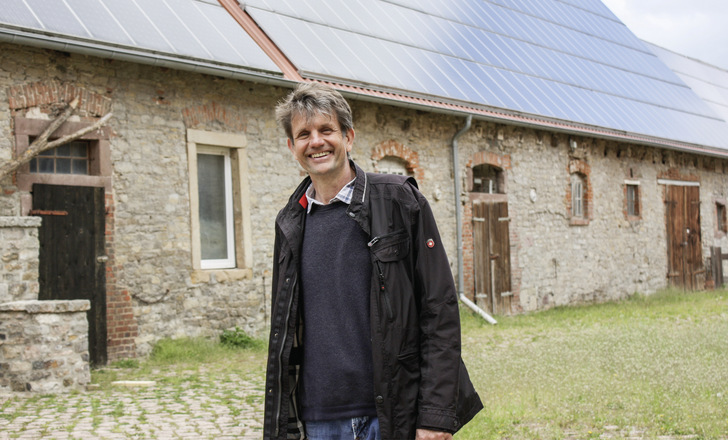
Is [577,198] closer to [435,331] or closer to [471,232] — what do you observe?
[471,232]

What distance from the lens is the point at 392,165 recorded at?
1188 centimetres

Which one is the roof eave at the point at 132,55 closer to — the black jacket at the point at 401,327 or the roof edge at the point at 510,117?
the roof edge at the point at 510,117

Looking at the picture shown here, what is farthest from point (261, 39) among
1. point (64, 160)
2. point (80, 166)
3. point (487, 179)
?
point (487, 179)

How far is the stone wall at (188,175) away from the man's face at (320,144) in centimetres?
584

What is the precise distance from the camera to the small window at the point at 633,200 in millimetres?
17062

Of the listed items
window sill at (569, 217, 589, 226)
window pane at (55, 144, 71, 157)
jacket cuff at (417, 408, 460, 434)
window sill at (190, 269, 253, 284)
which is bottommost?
jacket cuff at (417, 408, 460, 434)

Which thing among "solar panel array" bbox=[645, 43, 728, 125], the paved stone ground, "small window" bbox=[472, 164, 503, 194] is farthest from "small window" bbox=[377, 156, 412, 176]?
"solar panel array" bbox=[645, 43, 728, 125]

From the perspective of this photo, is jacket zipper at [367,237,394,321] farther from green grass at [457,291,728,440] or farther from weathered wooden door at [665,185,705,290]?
weathered wooden door at [665,185,705,290]

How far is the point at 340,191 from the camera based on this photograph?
274 cm

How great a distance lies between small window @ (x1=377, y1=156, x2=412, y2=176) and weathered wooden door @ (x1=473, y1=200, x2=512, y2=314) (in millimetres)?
1658

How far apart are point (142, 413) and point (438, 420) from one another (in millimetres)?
4107

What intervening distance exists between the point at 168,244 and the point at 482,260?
19.6ft

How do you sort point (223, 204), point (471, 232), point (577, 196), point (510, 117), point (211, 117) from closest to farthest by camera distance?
point (211, 117) < point (223, 204) < point (471, 232) < point (510, 117) < point (577, 196)

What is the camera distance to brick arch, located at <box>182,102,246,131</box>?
360 inches
